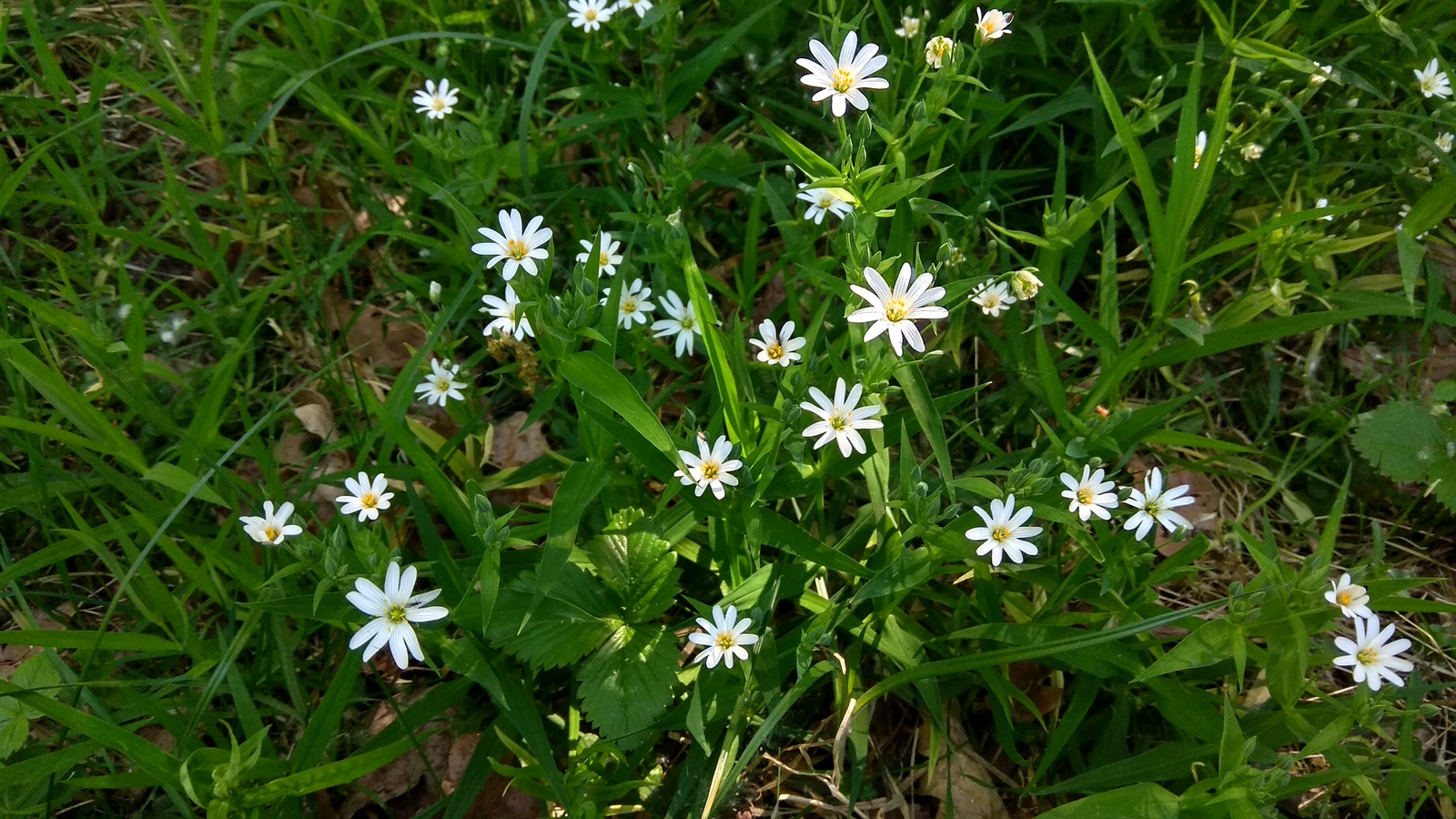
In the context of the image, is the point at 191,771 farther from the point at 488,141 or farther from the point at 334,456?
the point at 488,141

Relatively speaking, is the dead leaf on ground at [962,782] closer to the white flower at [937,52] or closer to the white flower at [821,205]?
the white flower at [821,205]

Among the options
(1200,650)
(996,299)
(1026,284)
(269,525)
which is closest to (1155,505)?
(1200,650)

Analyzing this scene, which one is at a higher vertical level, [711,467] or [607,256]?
[607,256]

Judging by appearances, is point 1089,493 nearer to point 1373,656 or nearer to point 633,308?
point 1373,656

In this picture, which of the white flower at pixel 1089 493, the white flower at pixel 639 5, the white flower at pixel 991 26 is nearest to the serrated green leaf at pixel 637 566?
the white flower at pixel 1089 493

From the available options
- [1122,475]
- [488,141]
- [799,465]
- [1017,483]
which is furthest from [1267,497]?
[488,141]
